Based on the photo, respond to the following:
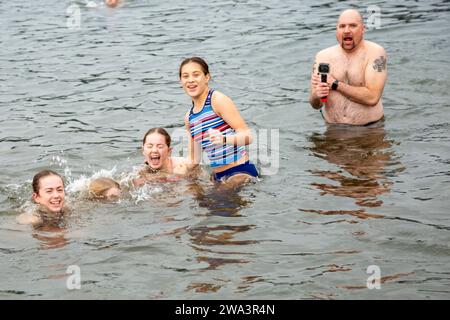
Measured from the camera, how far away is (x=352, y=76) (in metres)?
10.9

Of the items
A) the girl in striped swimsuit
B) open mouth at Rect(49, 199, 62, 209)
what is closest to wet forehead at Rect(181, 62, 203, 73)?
the girl in striped swimsuit

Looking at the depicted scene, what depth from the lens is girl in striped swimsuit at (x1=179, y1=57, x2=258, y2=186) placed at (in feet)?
29.0

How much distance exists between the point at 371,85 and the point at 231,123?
2733mm

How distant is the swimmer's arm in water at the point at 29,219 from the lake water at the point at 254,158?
0.09m

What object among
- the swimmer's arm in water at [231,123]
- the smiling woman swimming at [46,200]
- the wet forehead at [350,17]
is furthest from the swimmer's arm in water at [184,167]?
the wet forehead at [350,17]

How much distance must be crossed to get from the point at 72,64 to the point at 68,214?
7955 mm

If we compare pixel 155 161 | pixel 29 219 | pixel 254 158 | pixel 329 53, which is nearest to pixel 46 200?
pixel 29 219

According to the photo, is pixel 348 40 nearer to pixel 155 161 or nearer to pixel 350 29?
pixel 350 29

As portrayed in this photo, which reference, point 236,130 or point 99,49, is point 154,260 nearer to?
point 236,130

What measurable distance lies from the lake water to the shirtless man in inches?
13.1

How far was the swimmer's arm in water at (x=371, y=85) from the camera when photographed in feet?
35.0

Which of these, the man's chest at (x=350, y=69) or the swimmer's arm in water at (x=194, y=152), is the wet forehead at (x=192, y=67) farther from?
the man's chest at (x=350, y=69)

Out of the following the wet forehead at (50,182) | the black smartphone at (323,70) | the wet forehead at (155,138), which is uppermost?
the black smartphone at (323,70)

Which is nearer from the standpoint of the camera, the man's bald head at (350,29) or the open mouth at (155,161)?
the open mouth at (155,161)
